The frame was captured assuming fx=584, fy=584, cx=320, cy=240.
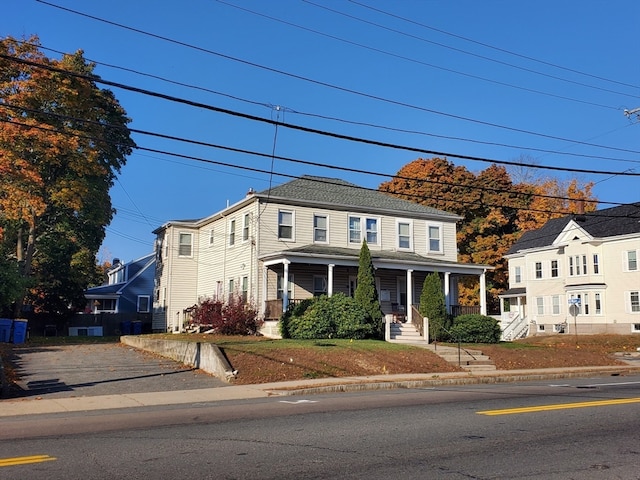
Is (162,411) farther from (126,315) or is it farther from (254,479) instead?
(126,315)

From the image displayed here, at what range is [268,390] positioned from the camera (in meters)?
14.5

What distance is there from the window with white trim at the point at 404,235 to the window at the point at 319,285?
5.19 metres

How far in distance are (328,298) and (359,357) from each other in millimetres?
6386

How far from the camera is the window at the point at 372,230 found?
104 ft

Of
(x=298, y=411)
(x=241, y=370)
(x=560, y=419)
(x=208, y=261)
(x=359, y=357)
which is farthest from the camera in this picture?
(x=208, y=261)

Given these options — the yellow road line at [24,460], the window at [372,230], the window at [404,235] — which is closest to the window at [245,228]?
the window at [372,230]

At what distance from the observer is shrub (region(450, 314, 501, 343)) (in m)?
26.0

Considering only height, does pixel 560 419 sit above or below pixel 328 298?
below

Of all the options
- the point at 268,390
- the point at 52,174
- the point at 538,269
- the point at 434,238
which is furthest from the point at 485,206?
the point at 268,390

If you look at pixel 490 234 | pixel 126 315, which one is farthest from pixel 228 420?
pixel 490 234

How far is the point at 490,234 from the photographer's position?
193 feet

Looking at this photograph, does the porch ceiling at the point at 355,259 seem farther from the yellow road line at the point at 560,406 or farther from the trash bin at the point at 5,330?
the yellow road line at the point at 560,406

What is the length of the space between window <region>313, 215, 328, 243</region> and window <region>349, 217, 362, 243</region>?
162 centimetres

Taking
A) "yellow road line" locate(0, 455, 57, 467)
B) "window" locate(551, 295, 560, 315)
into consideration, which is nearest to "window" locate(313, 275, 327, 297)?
"yellow road line" locate(0, 455, 57, 467)
